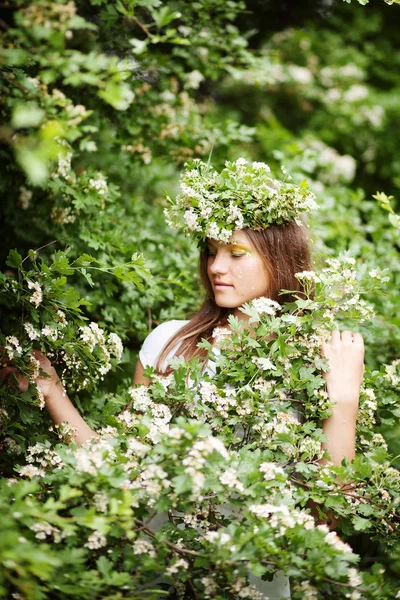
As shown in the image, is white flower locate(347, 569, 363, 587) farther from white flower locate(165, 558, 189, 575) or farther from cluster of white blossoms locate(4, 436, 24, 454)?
cluster of white blossoms locate(4, 436, 24, 454)

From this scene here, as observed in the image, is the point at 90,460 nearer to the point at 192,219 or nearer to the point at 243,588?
the point at 243,588

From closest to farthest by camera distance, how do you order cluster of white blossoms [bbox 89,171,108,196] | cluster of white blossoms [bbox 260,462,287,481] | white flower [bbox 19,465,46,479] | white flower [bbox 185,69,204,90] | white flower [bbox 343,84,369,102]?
1. cluster of white blossoms [bbox 260,462,287,481]
2. white flower [bbox 19,465,46,479]
3. cluster of white blossoms [bbox 89,171,108,196]
4. white flower [bbox 185,69,204,90]
5. white flower [bbox 343,84,369,102]

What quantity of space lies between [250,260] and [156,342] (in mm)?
556

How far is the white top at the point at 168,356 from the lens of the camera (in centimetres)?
221

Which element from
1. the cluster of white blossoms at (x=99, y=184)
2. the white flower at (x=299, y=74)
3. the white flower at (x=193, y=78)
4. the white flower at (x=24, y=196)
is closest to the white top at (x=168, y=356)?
the cluster of white blossoms at (x=99, y=184)

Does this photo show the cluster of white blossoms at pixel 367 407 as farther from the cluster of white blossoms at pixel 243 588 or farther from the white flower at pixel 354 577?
the cluster of white blossoms at pixel 243 588

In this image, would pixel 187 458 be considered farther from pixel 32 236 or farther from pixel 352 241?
pixel 352 241

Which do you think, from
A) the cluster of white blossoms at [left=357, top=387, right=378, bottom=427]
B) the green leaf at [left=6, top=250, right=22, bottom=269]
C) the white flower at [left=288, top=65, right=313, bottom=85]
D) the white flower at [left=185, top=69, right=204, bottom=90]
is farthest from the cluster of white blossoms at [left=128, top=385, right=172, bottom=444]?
the white flower at [left=288, top=65, right=313, bottom=85]

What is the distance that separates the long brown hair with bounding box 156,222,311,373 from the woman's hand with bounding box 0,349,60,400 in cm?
44

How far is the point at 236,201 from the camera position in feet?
7.32

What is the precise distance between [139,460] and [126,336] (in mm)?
1303

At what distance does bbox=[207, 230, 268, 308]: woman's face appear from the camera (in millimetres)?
2307

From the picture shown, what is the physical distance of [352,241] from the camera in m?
3.86

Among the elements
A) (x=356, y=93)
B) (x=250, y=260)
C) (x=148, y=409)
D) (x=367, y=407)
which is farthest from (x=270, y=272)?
(x=356, y=93)
